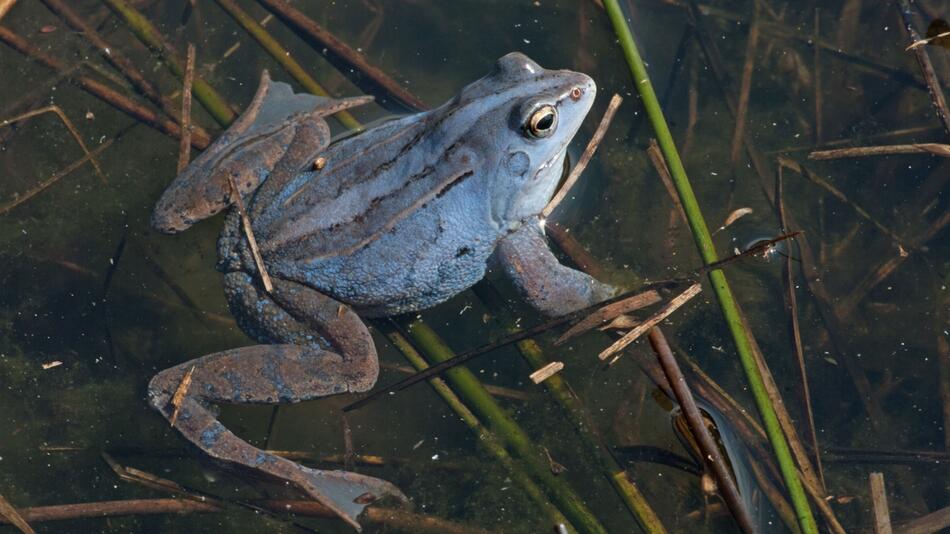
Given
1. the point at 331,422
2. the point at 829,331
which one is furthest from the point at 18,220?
the point at 829,331

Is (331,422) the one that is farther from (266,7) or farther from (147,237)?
(266,7)

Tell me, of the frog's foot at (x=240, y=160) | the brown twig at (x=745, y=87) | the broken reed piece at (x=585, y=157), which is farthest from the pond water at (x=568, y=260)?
the frog's foot at (x=240, y=160)

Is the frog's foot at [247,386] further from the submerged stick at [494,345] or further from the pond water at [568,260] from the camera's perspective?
the submerged stick at [494,345]

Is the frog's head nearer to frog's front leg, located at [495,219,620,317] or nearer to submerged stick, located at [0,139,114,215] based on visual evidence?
Answer: frog's front leg, located at [495,219,620,317]

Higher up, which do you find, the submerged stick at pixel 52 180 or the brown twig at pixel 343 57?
the brown twig at pixel 343 57

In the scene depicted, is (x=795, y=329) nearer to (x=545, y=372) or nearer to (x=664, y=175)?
Answer: (x=664, y=175)

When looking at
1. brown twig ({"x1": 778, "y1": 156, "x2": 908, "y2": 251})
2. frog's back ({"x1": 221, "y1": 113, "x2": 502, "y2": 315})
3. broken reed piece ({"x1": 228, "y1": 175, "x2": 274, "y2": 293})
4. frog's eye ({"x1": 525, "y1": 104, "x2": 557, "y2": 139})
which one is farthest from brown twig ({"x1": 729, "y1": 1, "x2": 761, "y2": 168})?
broken reed piece ({"x1": 228, "y1": 175, "x2": 274, "y2": 293})

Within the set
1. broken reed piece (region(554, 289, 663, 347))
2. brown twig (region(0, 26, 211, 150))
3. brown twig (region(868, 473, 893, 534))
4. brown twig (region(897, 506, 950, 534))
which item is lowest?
brown twig (region(897, 506, 950, 534))
